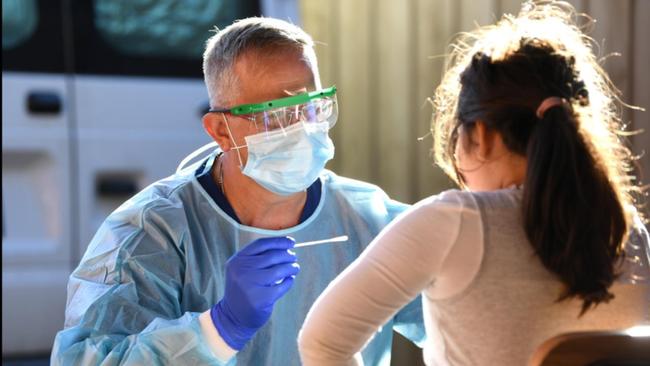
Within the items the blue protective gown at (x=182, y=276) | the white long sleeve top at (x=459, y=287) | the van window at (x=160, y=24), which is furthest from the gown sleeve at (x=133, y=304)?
the van window at (x=160, y=24)

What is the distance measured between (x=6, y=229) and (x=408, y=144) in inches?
63.8

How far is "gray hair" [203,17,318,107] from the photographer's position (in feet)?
6.80

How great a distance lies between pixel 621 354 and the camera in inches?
46.7

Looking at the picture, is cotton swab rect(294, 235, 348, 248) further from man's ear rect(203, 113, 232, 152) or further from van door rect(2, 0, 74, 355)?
van door rect(2, 0, 74, 355)

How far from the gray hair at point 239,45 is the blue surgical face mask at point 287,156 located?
4.7 inches

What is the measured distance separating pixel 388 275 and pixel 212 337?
0.57m

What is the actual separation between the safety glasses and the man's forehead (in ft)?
0.07

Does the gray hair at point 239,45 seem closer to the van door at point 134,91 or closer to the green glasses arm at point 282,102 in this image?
the green glasses arm at point 282,102

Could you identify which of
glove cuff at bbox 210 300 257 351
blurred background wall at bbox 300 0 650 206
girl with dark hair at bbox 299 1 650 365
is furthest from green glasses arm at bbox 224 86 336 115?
blurred background wall at bbox 300 0 650 206

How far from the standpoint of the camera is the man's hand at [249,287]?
70.4 inches

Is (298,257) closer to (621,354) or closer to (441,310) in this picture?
(441,310)

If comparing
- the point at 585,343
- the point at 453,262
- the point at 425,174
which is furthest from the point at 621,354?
the point at 425,174

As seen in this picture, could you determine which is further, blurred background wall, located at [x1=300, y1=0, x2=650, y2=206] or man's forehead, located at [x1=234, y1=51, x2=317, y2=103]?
blurred background wall, located at [x1=300, y1=0, x2=650, y2=206]

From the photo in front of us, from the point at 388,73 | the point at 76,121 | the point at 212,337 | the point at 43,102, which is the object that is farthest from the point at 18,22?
the point at 212,337
